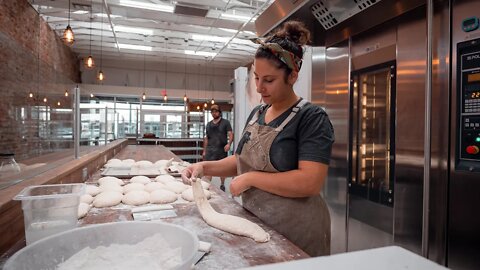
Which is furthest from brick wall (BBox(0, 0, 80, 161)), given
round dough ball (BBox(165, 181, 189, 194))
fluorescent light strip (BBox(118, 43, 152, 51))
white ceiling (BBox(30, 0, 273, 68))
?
fluorescent light strip (BBox(118, 43, 152, 51))

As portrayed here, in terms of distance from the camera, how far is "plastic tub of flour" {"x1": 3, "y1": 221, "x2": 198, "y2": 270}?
71 centimetres

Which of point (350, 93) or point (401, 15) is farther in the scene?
point (350, 93)

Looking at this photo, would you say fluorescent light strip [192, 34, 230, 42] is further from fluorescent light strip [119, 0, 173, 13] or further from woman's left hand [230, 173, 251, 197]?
woman's left hand [230, 173, 251, 197]

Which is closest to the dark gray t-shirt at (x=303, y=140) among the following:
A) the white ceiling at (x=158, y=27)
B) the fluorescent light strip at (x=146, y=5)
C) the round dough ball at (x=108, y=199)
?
the round dough ball at (x=108, y=199)

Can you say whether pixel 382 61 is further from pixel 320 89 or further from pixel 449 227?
pixel 449 227

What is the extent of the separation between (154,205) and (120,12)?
199 inches

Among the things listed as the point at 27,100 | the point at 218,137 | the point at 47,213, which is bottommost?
the point at 47,213

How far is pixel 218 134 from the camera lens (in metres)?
5.37

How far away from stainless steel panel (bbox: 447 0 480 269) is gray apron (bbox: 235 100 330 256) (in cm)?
81

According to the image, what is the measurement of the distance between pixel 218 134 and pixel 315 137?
434 cm

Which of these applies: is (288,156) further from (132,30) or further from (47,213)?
(132,30)

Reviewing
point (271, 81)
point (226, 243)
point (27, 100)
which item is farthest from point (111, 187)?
point (271, 81)

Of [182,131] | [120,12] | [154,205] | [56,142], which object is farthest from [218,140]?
[182,131]

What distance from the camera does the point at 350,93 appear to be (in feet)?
7.68
